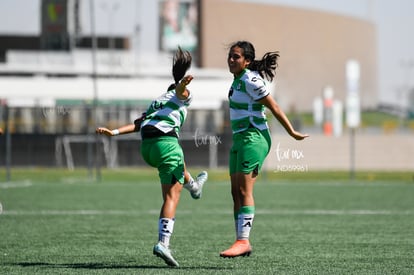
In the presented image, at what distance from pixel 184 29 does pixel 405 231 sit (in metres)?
92.5

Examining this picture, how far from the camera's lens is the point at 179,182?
33.4 feet

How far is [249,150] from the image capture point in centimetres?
1009

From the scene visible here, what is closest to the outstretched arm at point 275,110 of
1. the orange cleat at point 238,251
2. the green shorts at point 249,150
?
the green shorts at point 249,150

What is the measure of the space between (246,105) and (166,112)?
0.76 metres

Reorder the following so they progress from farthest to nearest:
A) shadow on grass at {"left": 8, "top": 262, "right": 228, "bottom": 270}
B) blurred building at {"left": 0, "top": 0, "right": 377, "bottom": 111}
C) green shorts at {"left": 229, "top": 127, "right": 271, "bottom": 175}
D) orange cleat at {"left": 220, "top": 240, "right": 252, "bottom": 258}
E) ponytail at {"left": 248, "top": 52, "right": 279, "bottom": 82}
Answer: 1. blurred building at {"left": 0, "top": 0, "right": 377, "bottom": 111}
2. ponytail at {"left": 248, "top": 52, "right": 279, "bottom": 82}
3. green shorts at {"left": 229, "top": 127, "right": 271, "bottom": 175}
4. orange cleat at {"left": 220, "top": 240, "right": 252, "bottom": 258}
5. shadow on grass at {"left": 8, "top": 262, "right": 228, "bottom": 270}

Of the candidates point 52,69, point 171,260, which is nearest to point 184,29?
point 52,69

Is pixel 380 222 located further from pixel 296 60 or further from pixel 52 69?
pixel 296 60

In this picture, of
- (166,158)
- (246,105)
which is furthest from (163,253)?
(246,105)

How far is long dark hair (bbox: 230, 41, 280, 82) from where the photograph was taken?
10.2 metres

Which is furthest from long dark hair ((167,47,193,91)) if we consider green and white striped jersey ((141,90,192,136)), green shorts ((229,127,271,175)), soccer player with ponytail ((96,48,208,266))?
green shorts ((229,127,271,175))

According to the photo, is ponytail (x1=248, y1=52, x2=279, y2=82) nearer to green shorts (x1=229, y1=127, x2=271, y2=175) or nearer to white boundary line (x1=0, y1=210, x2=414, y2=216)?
green shorts (x1=229, y1=127, x2=271, y2=175)

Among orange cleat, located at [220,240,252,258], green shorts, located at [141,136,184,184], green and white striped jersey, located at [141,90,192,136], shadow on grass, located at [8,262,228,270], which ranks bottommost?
shadow on grass, located at [8,262,228,270]

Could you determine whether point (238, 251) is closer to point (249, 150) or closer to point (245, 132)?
point (249, 150)

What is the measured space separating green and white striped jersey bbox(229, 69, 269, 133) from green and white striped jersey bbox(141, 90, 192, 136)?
44 cm
